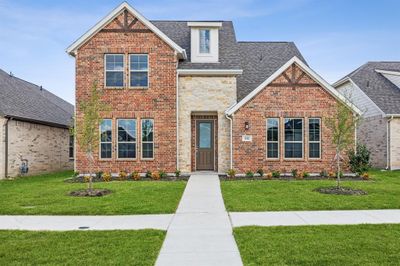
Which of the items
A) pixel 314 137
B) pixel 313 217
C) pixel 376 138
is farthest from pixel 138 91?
pixel 376 138

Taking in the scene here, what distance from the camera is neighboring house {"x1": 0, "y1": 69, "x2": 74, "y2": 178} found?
57.5 feet

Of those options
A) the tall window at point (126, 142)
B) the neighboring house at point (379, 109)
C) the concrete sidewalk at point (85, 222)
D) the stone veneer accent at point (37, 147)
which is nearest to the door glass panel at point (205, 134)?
the tall window at point (126, 142)

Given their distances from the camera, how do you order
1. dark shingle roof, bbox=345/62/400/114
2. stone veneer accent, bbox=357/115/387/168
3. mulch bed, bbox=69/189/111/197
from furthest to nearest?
1. dark shingle roof, bbox=345/62/400/114
2. stone veneer accent, bbox=357/115/387/168
3. mulch bed, bbox=69/189/111/197

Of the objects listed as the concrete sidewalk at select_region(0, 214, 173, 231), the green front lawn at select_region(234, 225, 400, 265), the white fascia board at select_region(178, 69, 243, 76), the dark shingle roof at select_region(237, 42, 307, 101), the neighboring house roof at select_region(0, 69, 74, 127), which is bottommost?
the concrete sidewalk at select_region(0, 214, 173, 231)

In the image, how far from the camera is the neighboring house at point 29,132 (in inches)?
690

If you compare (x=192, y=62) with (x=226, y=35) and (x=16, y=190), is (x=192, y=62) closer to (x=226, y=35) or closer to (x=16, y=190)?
(x=226, y=35)

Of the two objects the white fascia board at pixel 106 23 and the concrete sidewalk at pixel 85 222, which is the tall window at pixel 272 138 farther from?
the concrete sidewalk at pixel 85 222

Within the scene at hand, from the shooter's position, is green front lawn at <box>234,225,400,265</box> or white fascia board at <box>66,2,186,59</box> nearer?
green front lawn at <box>234,225,400,265</box>

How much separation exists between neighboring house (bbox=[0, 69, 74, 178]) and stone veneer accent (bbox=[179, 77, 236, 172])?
9033 mm

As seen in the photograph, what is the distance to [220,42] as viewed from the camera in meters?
19.8

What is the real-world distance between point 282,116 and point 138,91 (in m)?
7.49

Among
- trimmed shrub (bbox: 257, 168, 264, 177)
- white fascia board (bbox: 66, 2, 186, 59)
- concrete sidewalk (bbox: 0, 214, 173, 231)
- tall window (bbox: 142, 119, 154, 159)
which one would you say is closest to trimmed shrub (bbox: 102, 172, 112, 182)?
tall window (bbox: 142, 119, 154, 159)

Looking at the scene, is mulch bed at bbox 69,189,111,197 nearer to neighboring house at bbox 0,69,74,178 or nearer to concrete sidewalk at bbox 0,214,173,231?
concrete sidewalk at bbox 0,214,173,231

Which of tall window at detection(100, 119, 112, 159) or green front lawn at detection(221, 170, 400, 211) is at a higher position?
tall window at detection(100, 119, 112, 159)
